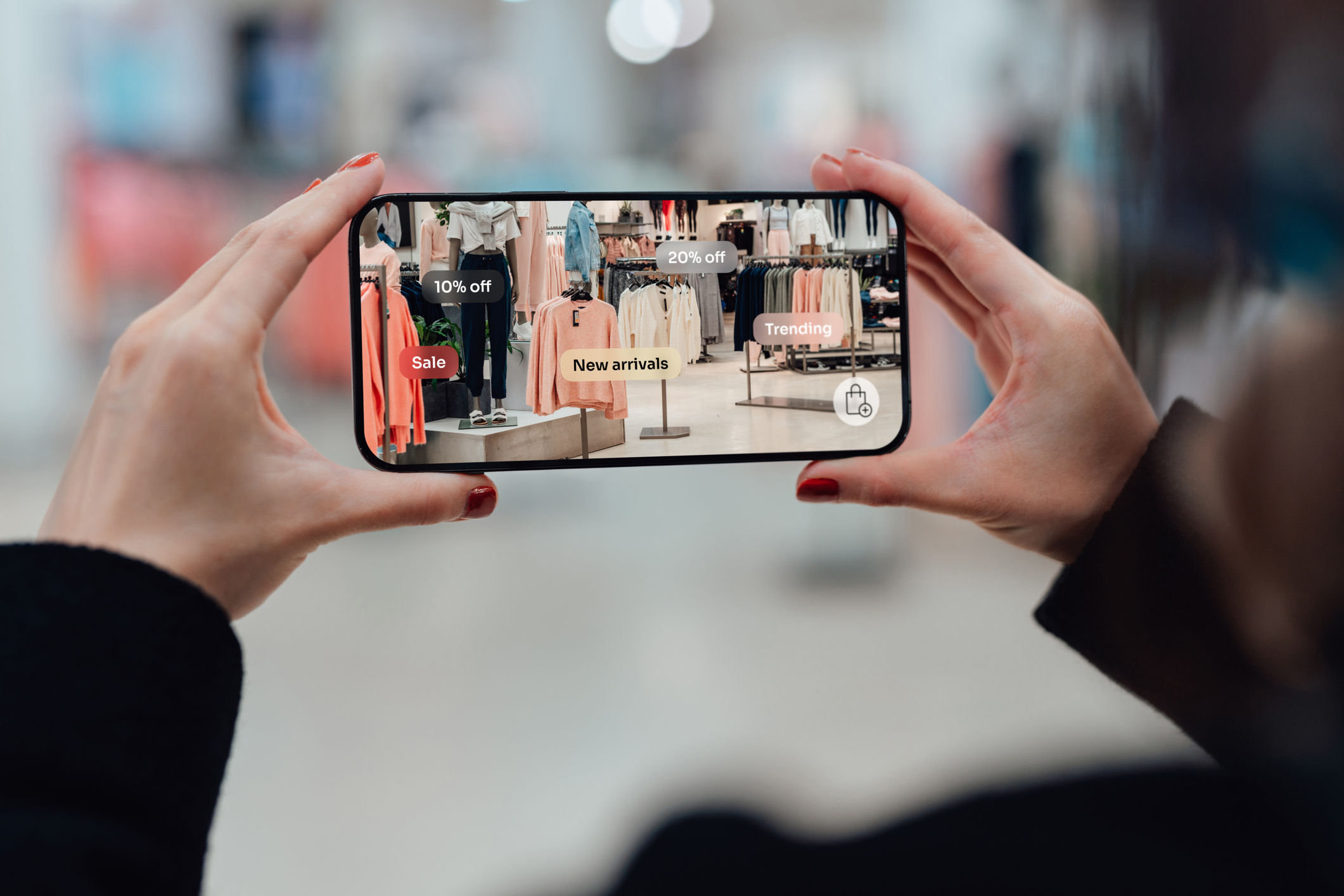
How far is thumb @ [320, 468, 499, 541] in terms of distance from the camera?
0.55 meters

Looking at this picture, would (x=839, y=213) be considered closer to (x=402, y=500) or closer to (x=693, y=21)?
(x=402, y=500)

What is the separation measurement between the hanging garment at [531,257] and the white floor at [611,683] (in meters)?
0.82

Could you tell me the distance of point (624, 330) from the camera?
614 mm

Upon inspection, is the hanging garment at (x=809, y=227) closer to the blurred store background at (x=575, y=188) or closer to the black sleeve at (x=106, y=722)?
the black sleeve at (x=106, y=722)

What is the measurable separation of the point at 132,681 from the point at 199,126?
144 cm

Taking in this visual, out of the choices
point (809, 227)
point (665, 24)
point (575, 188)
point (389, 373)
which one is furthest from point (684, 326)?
point (665, 24)

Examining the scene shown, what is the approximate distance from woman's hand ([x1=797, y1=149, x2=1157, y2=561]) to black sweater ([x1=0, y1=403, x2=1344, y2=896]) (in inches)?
1.4

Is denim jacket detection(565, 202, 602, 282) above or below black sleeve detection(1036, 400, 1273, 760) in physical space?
above

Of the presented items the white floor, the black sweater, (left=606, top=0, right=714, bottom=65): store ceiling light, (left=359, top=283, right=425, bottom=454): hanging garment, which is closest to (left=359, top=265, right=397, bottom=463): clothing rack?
(left=359, top=283, right=425, bottom=454): hanging garment

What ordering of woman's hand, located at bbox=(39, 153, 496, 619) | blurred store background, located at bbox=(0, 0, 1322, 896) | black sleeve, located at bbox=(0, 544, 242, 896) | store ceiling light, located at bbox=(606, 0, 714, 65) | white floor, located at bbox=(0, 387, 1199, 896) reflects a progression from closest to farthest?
black sleeve, located at bbox=(0, 544, 242, 896), woman's hand, located at bbox=(39, 153, 496, 619), white floor, located at bbox=(0, 387, 1199, 896), blurred store background, located at bbox=(0, 0, 1322, 896), store ceiling light, located at bbox=(606, 0, 714, 65)

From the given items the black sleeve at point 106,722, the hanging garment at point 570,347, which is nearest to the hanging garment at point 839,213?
the hanging garment at point 570,347

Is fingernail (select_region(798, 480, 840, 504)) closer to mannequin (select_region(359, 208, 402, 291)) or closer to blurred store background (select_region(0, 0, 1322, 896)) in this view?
mannequin (select_region(359, 208, 402, 291))

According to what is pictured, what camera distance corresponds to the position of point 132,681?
340 millimetres

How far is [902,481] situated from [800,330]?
0.53 feet
